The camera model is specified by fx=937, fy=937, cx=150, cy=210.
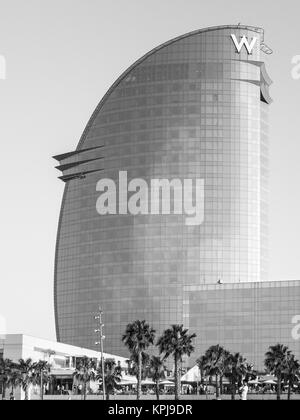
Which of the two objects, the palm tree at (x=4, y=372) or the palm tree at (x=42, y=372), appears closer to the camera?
the palm tree at (x=4, y=372)

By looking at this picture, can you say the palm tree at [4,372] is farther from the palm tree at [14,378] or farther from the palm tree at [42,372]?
the palm tree at [42,372]

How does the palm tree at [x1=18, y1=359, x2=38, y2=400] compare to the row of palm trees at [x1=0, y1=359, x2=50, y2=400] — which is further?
the palm tree at [x1=18, y1=359, x2=38, y2=400]

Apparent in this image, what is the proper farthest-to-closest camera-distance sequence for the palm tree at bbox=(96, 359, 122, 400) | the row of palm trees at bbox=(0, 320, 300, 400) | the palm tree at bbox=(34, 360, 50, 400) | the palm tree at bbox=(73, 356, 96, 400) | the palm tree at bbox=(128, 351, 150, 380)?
the palm tree at bbox=(34, 360, 50, 400)
the palm tree at bbox=(73, 356, 96, 400)
the palm tree at bbox=(96, 359, 122, 400)
the palm tree at bbox=(128, 351, 150, 380)
the row of palm trees at bbox=(0, 320, 300, 400)

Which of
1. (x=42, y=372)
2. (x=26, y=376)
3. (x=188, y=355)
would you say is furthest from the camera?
(x=26, y=376)

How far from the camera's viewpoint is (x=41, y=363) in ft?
540

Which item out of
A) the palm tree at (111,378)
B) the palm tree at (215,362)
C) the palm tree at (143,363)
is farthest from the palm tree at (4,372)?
the palm tree at (215,362)

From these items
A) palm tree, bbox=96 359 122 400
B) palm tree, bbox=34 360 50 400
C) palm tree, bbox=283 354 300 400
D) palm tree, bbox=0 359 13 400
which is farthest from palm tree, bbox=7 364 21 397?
palm tree, bbox=283 354 300 400

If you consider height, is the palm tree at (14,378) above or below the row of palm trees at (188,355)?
Result: below

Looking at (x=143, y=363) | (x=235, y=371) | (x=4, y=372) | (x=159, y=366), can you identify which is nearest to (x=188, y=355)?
(x=143, y=363)

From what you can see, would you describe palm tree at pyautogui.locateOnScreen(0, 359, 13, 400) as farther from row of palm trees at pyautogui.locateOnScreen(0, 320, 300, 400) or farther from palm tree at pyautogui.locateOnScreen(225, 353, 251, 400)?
palm tree at pyautogui.locateOnScreen(225, 353, 251, 400)

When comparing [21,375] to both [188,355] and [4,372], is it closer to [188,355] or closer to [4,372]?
[4,372]
